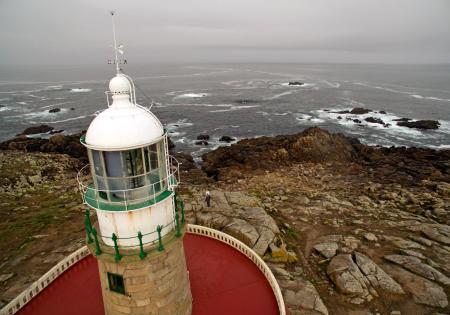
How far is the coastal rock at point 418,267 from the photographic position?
34.8 ft

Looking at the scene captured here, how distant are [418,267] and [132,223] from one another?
10861mm

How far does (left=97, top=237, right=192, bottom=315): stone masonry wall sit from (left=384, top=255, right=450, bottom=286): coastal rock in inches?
361

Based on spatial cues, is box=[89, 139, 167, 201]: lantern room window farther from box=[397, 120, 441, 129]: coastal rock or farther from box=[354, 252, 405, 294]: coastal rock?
box=[397, 120, 441, 129]: coastal rock

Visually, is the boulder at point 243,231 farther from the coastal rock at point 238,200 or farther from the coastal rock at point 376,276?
the coastal rock at point 376,276

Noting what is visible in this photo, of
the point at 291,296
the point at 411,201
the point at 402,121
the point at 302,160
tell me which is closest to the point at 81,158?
the point at 302,160

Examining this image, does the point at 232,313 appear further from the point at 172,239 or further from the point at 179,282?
the point at 172,239

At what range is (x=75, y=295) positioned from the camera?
7695 mm

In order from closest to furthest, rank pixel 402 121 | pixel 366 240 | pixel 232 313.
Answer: pixel 232 313 → pixel 366 240 → pixel 402 121

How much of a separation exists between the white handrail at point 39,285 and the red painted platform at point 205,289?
0.11m

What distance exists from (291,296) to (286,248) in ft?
9.66

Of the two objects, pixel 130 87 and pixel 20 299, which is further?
pixel 20 299

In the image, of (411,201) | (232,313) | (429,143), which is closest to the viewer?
(232,313)

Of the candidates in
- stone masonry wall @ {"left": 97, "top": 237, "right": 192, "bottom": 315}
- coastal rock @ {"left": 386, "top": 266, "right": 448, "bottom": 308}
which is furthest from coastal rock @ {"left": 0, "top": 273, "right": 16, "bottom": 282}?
coastal rock @ {"left": 386, "top": 266, "right": 448, "bottom": 308}

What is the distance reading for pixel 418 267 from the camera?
36.4 feet
